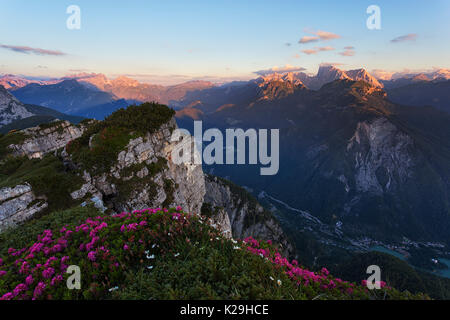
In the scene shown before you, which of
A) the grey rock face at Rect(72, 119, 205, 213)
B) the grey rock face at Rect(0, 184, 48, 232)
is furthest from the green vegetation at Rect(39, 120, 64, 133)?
the grey rock face at Rect(0, 184, 48, 232)

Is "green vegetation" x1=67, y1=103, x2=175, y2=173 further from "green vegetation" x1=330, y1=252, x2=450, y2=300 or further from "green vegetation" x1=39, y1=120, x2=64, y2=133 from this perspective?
"green vegetation" x1=330, y1=252, x2=450, y2=300

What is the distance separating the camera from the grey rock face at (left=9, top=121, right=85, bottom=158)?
45047 mm

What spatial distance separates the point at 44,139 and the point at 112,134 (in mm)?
36389

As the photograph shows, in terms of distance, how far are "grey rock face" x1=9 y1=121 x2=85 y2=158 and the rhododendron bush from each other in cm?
4141

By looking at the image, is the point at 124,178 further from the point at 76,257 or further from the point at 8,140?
the point at 8,140

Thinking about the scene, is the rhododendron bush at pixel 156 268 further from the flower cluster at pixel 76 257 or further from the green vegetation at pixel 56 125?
the green vegetation at pixel 56 125

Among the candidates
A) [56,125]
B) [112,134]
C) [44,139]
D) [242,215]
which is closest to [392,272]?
[242,215]

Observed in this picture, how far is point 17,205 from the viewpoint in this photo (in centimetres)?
1878

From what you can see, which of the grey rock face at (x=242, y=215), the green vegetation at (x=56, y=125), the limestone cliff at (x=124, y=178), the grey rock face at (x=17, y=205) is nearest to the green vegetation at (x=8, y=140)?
the limestone cliff at (x=124, y=178)

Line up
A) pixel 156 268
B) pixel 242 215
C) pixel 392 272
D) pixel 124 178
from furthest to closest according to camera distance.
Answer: pixel 242 215, pixel 392 272, pixel 124 178, pixel 156 268

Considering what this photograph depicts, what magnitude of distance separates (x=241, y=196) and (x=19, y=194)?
102 metres

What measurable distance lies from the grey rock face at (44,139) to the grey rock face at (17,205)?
2549 centimetres
